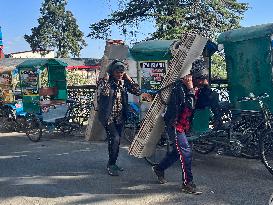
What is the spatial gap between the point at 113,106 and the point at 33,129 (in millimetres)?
4745

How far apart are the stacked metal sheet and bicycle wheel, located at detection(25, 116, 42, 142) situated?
15.7 ft

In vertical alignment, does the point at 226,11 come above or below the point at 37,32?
below

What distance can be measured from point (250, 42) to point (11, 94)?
8.38 meters

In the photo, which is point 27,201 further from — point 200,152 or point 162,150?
point 200,152

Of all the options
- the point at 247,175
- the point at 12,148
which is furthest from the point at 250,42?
the point at 12,148

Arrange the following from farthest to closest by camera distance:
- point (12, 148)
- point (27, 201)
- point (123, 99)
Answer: point (12, 148)
point (123, 99)
point (27, 201)

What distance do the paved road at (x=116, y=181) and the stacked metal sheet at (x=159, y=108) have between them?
0.56 metres

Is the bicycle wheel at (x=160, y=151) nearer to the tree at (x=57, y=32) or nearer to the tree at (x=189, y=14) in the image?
the tree at (x=189, y=14)

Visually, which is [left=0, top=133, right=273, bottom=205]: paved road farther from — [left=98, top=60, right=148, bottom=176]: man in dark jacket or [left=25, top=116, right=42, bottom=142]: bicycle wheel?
[left=25, top=116, right=42, bottom=142]: bicycle wheel

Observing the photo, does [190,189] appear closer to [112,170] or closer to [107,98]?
[112,170]

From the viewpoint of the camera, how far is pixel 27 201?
5.32m

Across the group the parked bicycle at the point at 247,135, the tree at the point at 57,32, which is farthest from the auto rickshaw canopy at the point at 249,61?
the tree at the point at 57,32

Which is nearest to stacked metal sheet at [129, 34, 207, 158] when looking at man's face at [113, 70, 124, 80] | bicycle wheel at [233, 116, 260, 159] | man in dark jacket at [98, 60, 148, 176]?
man in dark jacket at [98, 60, 148, 176]

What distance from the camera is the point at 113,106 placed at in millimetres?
6363
